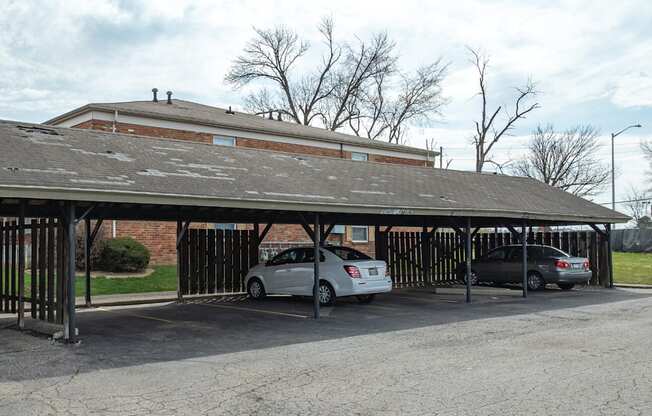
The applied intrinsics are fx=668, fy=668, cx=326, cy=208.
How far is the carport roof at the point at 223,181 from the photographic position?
→ 10.6 meters

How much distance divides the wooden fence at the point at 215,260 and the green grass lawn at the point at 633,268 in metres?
13.8

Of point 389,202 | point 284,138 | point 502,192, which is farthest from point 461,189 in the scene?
point 284,138

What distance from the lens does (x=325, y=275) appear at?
52.3 feet

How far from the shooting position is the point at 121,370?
8523 millimetres

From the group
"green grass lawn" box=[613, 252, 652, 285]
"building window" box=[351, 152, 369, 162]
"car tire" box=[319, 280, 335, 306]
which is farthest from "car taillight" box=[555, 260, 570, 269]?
"building window" box=[351, 152, 369, 162]

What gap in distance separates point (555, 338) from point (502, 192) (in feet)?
34.8

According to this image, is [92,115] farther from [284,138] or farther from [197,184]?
[197,184]

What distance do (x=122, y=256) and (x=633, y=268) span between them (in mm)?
21451

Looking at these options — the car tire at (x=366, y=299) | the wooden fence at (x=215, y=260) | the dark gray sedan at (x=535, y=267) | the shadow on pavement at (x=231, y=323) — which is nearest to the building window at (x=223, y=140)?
the wooden fence at (x=215, y=260)

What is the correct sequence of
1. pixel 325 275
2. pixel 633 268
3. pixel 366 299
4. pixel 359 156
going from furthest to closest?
pixel 359 156 < pixel 633 268 < pixel 366 299 < pixel 325 275

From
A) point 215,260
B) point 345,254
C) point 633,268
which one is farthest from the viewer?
point 633,268

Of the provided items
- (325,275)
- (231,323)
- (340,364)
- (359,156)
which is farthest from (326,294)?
(359,156)

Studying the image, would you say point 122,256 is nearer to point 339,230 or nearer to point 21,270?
point 21,270

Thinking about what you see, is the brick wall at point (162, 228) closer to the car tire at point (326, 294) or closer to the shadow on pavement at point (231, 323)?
the shadow on pavement at point (231, 323)
